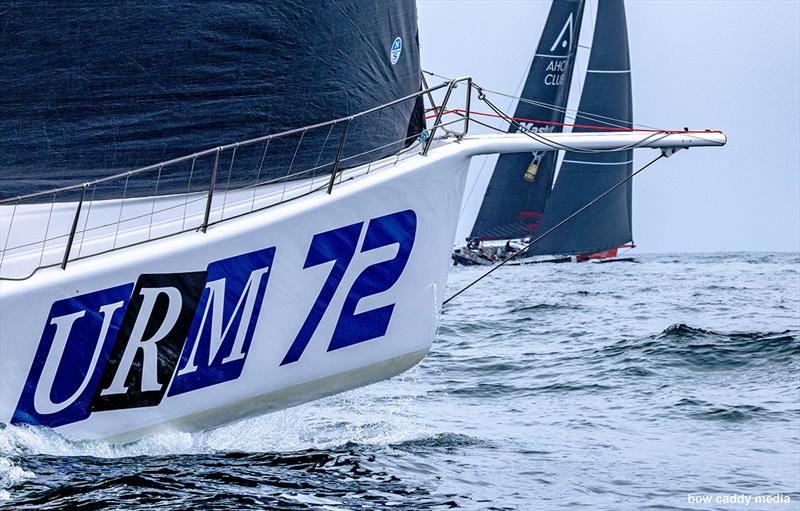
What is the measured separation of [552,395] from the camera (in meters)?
8.26

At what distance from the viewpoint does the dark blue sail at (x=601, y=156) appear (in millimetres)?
29516

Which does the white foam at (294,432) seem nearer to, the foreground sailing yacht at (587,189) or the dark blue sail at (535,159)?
the foreground sailing yacht at (587,189)

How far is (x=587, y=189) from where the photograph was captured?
100 feet

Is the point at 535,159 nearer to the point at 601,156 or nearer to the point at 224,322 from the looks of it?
the point at 601,156

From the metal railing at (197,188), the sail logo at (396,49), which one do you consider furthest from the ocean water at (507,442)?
the sail logo at (396,49)

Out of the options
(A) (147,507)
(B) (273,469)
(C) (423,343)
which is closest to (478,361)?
(C) (423,343)

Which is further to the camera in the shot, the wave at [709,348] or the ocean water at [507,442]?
the wave at [709,348]

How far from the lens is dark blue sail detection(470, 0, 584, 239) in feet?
110

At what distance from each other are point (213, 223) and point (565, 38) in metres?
29.5

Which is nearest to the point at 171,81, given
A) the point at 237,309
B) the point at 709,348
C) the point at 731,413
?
the point at 237,309
